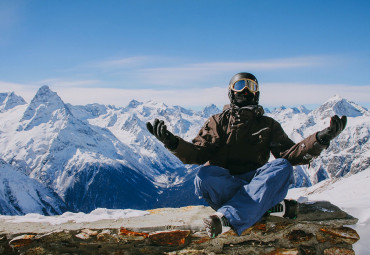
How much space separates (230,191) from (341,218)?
1.86m

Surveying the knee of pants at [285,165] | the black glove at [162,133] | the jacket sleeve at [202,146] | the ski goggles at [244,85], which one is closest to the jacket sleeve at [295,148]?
the knee of pants at [285,165]

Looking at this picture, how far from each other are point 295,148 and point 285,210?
39.2 inches

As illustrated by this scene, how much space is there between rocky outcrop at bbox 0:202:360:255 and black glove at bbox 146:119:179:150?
1342 mm

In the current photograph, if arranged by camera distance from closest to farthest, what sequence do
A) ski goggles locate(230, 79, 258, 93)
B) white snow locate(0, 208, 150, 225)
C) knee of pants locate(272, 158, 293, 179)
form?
knee of pants locate(272, 158, 293, 179), white snow locate(0, 208, 150, 225), ski goggles locate(230, 79, 258, 93)

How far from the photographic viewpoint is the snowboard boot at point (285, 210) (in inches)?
204

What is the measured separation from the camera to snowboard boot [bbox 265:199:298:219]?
17.0ft

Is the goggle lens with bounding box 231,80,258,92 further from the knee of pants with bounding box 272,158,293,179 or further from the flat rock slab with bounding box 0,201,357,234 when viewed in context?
the flat rock slab with bounding box 0,201,357,234

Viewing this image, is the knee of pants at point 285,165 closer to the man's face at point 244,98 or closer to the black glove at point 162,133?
the man's face at point 244,98

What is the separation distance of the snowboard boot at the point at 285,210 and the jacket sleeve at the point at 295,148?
2.23 ft

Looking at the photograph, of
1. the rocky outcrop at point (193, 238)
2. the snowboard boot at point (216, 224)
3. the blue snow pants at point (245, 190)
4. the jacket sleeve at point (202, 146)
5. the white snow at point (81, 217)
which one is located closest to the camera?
the snowboard boot at point (216, 224)

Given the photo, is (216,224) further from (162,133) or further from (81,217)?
(81,217)

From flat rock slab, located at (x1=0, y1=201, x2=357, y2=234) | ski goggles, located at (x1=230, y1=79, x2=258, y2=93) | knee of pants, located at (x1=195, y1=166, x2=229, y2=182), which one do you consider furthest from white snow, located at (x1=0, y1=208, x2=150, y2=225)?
ski goggles, located at (x1=230, y1=79, x2=258, y2=93)

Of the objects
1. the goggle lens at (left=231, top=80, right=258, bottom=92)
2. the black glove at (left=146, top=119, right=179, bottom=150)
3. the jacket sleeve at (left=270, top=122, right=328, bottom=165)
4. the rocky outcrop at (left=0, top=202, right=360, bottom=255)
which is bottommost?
the rocky outcrop at (left=0, top=202, right=360, bottom=255)

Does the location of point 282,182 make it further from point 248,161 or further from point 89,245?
point 89,245
